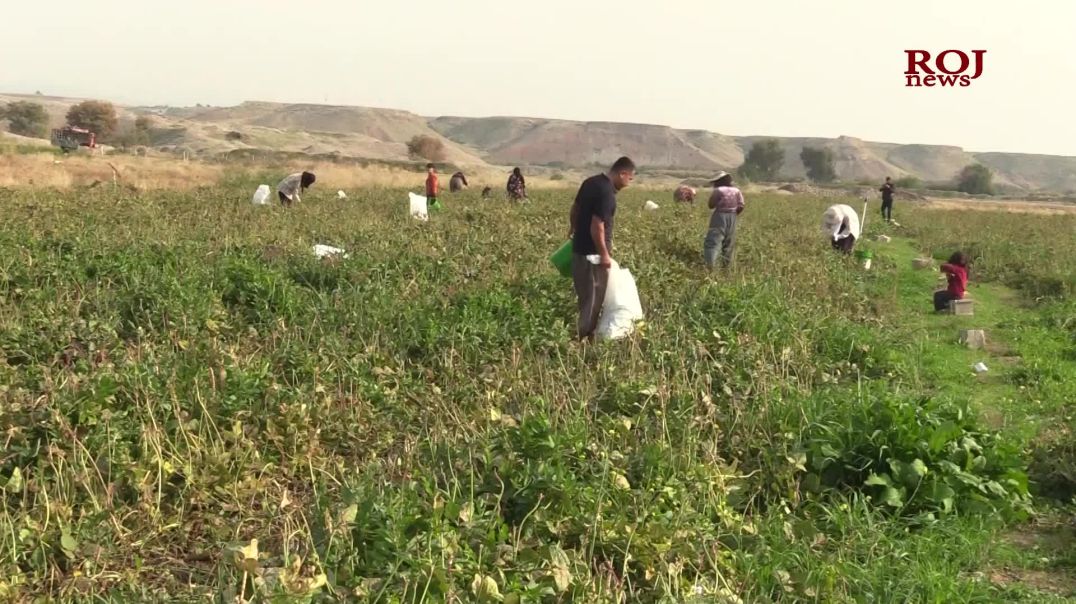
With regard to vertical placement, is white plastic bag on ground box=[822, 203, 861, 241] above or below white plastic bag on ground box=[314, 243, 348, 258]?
above

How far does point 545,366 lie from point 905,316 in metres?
4.99

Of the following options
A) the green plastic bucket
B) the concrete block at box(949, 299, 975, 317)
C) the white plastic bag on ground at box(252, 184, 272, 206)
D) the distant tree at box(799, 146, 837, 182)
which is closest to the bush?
the green plastic bucket

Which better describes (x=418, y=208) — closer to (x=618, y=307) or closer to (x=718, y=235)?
(x=718, y=235)

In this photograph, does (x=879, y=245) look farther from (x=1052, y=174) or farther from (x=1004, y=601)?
(x=1052, y=174)

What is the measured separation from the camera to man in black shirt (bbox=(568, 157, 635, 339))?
5.73 metres

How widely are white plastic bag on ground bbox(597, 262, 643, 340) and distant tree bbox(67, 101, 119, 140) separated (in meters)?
74.7

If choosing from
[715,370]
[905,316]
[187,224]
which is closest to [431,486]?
[715,370]

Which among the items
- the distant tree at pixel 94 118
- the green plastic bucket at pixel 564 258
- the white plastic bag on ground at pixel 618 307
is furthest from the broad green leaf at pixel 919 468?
the distant tree at pixel 94 118

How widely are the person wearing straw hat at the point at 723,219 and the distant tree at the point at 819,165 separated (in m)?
98.3

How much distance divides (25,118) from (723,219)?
81057 millimetres

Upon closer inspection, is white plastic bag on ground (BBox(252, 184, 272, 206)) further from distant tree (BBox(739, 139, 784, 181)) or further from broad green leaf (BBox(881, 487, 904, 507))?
distant tree (BBox(739, 139, 784, 181))

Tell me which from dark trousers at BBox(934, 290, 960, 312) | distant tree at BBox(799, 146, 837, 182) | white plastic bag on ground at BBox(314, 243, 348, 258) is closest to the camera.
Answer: white plastic bag on ground at BBox(314, 243, 348, 258)

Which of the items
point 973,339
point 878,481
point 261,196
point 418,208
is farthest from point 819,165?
point 878,481

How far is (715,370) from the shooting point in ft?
15.8
